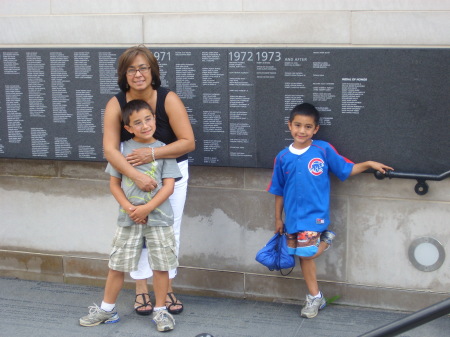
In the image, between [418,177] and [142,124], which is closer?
[142,124]

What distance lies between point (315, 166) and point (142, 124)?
3.96 feet

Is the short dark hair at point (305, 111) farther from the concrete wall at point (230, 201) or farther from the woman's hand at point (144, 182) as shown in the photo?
the woman's hand at point (144, 182)

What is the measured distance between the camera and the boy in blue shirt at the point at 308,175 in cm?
488

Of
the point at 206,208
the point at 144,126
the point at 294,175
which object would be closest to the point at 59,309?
the point at 206,208

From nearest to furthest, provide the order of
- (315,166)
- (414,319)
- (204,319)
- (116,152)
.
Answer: (414,319)
(116,152)
(315,166)
(204,319)

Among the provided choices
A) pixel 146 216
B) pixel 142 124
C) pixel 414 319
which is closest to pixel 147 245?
pixel 146 216

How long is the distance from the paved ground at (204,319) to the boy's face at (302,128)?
128cm

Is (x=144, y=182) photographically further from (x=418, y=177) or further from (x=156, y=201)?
(x=418, y=177)

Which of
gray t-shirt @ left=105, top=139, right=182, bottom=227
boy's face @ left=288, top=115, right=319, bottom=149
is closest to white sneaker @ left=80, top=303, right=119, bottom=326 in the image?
gray t-shirt @ left=105, top=139, right=182, bottom=227

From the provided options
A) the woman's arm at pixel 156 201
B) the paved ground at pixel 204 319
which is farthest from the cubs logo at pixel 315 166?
the paved ground at pixel 204 319

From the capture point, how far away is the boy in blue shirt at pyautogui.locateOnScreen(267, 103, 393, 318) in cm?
488

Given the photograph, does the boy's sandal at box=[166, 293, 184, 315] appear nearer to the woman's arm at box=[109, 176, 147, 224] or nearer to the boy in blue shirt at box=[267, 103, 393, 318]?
the woman's arm at box=[109, 176, 147, 224]

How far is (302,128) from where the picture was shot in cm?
483

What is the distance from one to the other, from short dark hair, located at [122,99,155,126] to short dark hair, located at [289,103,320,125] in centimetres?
97
